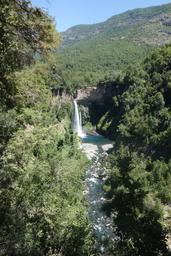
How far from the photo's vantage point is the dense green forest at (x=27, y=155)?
42.7 ft

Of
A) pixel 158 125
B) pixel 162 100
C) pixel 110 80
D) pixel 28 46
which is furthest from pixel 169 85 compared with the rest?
pixel 28 46

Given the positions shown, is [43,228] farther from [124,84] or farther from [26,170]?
[124,84]

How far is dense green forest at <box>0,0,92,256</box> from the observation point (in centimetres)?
1302

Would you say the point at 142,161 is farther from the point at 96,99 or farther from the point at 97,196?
the point at 96,99

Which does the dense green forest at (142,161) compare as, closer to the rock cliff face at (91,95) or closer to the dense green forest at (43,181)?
the dense green forest at (43,181)

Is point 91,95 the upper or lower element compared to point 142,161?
upper

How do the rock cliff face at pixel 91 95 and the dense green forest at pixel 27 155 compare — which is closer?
the dense green forest at pixel 27 155

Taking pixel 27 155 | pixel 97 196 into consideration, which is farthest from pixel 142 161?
pixel 27 155

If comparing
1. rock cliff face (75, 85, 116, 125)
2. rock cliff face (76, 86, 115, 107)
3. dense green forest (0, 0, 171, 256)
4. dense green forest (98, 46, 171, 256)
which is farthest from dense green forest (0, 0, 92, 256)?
rock cliff face (76, 86, 115, 107)

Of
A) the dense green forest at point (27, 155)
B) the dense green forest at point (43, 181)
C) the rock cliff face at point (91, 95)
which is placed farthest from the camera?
the rock cliff face at point (91, 95)

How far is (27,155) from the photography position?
2230 centimetres

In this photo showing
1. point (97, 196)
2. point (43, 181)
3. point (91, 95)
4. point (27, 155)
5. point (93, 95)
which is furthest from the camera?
point (93, 95)

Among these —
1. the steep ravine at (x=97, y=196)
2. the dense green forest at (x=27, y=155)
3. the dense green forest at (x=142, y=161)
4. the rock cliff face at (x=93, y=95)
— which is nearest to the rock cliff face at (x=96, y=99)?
the rock cliff face at (x=93, y=95)

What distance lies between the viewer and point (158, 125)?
74812 millimetres
